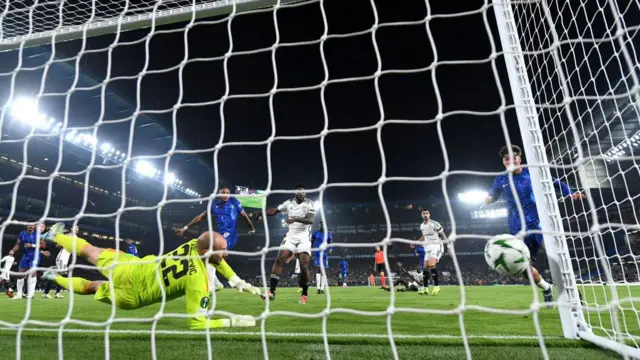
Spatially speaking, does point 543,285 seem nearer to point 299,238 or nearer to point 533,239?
point 533,239

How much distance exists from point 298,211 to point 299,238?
0.41 meters

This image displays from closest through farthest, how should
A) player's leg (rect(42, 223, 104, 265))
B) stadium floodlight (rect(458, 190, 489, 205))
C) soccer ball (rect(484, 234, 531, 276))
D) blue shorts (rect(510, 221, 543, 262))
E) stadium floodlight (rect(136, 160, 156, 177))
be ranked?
soccer ball (rect(484, 234, 531, 276)) → player's leg (rect(42, 223, 104, 265)) → blue shorts (rect(510, 221, 543, 262)) → stadium floodlight (rect(136, 160, 156, 177)) → stadium floodlight (rect(458, 190, 489, 205))

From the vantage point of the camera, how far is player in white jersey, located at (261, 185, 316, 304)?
5625 mm

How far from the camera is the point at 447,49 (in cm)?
1406

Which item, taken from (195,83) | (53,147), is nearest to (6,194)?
(53,147)

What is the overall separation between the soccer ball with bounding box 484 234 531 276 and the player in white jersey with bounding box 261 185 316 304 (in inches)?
134

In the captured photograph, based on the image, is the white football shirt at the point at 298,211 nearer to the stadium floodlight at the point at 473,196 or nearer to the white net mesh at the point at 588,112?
the white net mesh at the point at 588,112

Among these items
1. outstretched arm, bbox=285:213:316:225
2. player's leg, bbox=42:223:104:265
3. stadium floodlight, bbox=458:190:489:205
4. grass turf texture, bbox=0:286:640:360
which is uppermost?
stadium floodlight, bbox=458:190:489:205

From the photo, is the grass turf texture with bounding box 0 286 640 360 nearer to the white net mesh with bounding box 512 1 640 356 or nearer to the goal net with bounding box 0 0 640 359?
the goal net with bounding box 0 0 640 359

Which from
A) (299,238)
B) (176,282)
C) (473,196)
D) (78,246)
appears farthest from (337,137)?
(176,282)

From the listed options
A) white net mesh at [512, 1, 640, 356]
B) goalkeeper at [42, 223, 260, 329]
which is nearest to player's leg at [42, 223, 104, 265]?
goalkeeper at [42, 223, 260, 329]

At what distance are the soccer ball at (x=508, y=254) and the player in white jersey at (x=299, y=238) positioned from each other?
3.40 metres

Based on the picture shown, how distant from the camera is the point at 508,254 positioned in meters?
2.28

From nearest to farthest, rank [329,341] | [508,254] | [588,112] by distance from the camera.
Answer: [508,254] → [329,341] → [588,112]
